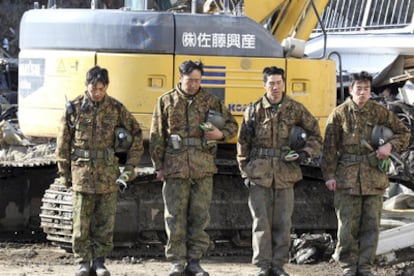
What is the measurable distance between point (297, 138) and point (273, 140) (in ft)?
0.67

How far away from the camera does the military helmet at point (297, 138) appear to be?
9.16 metres

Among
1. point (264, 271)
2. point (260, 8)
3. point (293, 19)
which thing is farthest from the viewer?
point (293, 19)

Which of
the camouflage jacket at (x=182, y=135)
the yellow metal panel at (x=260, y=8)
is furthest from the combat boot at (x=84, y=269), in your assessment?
the yellow metal panel at (x=260, y=8)

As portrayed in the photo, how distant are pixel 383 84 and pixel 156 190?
9.07m

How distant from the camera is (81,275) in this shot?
910cm

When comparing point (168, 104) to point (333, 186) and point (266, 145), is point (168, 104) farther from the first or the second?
point (333, 186)

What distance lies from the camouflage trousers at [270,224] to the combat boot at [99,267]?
1253 mm

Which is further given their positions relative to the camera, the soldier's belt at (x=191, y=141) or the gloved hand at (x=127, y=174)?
the soldier's belt at (x=191, y=141)

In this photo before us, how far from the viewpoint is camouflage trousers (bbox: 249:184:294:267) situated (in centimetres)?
913

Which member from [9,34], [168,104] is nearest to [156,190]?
[168,104]

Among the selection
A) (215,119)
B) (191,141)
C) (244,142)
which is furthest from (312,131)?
(191,141)

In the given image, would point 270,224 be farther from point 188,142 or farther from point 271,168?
point 188,142

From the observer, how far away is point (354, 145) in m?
9.20

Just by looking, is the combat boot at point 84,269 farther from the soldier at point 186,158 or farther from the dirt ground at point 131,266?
the dirt ground at point 131,266
